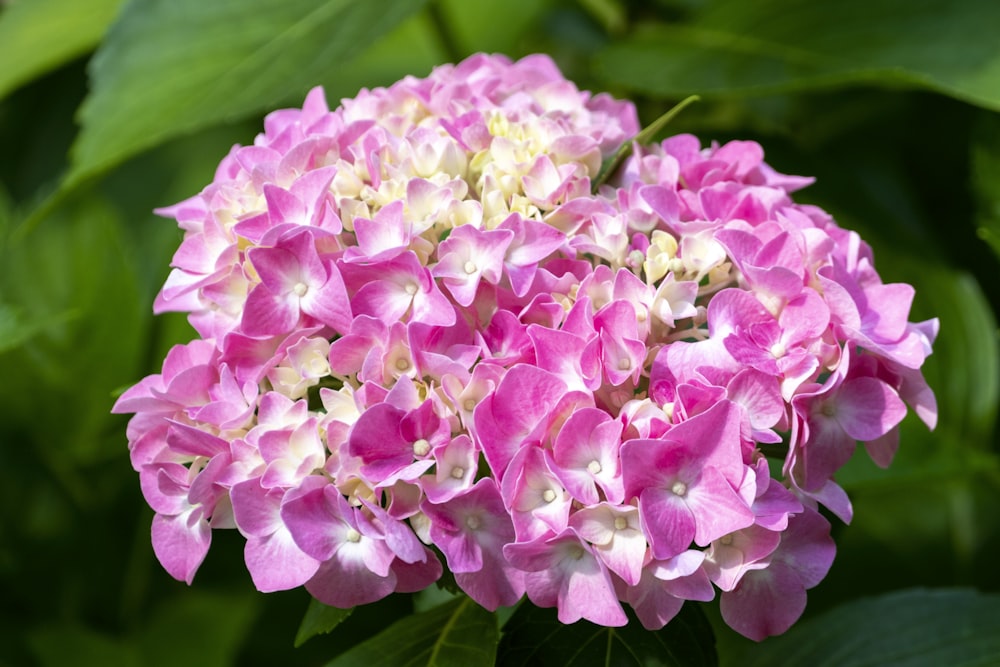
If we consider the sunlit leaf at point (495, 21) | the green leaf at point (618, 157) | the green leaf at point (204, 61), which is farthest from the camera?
the sunlit leaf at point (495, 21)

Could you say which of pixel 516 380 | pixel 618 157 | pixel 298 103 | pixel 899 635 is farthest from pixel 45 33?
pixel 899 635

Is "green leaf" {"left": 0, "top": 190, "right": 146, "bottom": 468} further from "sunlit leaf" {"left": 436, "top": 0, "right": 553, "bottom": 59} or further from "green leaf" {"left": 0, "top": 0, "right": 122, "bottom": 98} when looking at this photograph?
"sunlit leaf" {"left": 436, "top": 0, "right": 553, "bottom": 59}

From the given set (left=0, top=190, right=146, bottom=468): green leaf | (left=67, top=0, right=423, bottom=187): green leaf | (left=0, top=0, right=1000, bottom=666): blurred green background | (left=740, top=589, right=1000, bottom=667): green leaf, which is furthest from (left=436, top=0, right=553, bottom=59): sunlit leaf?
(left=740, top=589, right=1000, bottom=667): green leaf

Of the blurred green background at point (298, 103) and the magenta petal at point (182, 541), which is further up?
the magenta petal at point (182, 541)

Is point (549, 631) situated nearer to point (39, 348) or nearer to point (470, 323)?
point (470, 323)

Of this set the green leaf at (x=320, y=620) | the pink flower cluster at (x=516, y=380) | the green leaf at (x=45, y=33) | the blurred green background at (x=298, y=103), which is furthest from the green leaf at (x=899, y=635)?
the green leaf at (x=45, y=33)

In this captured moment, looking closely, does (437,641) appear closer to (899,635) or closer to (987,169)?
(899,635)

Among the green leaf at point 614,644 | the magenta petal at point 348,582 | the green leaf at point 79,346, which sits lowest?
the green leaf at point 79,346

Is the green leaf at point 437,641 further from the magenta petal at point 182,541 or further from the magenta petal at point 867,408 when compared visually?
the magenta petal at point 867,408
